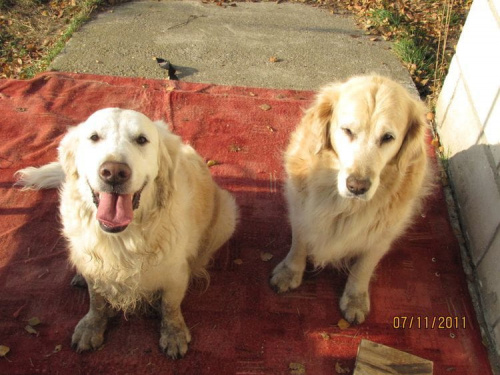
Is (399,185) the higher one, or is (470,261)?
(399,185)

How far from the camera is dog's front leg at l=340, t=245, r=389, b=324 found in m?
3.04

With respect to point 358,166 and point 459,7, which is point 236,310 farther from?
point 459,7

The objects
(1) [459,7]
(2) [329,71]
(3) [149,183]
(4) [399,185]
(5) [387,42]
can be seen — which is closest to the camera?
(3) [149,183]

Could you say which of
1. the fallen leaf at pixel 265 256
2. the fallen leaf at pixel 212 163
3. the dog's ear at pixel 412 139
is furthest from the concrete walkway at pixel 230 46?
the dog's ear at pixel 412 139

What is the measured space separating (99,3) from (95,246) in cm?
537

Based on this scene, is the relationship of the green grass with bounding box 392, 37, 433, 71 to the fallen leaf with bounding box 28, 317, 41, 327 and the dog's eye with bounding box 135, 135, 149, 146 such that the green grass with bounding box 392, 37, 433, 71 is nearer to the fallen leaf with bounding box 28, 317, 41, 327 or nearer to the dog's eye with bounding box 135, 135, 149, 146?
the dog's eye with bounding box 135, 135, 149, 146

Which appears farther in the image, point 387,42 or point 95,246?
point 387,42

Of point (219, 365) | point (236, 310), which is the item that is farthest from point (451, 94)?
point (219, 365)

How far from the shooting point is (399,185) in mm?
2727

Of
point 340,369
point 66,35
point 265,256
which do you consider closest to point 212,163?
point 265,256

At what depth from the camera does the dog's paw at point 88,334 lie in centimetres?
273

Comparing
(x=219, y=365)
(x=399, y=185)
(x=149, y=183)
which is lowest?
(x=219, y=365)
